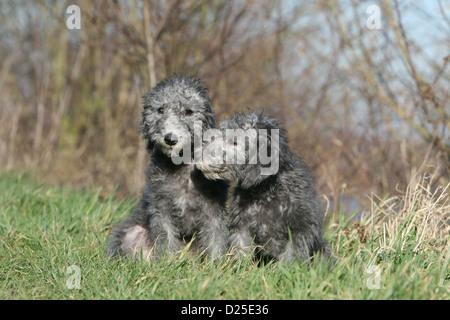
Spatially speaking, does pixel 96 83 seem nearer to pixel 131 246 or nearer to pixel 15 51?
pixel 15 51

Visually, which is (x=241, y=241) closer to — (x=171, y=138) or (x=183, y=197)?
(x=183, y=197)

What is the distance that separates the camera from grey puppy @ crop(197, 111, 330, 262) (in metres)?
3.98

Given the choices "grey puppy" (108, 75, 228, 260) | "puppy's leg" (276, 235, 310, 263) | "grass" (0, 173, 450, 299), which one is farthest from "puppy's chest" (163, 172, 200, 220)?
"puppy's leg" (276, 235, 310, 263)

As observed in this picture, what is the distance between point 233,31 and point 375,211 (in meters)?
4.30

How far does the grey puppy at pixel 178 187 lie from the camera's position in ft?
14.3

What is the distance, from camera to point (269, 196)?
161 inches

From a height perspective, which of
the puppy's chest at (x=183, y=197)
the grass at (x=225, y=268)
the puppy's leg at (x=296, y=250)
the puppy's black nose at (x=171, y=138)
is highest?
the puppy's black nose at (x=171, y=138)

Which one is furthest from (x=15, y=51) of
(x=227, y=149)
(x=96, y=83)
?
(x=227, y=149)

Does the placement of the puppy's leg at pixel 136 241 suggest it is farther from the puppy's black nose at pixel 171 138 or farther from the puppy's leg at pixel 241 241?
the puppy's black nose at pixel 171 138

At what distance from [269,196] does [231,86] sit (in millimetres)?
4843

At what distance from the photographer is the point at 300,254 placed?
401cm

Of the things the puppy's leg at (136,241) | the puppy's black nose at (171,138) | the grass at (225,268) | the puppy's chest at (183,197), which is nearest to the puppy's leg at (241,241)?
the grass at (225,268)

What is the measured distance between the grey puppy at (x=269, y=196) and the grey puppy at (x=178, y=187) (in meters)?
0.27
